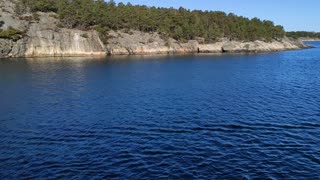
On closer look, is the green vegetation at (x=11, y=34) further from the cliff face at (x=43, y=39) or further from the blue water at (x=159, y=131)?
the blue water at (x=159, y=131)

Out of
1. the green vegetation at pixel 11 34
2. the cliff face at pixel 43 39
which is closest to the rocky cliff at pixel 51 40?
the cliff face at pixel 43 39

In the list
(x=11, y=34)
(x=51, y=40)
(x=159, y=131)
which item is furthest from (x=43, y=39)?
(x=159, y=131)

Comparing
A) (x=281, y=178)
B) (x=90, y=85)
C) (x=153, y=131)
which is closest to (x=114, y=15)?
(x=90, y=85)

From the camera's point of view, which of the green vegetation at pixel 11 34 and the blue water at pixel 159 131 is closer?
the blue water at pixel 159 131

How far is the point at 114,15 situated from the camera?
181 metres

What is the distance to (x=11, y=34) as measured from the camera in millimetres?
141875

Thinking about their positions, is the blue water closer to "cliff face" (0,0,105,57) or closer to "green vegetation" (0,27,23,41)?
"green vegetation" (0,27,23,41)

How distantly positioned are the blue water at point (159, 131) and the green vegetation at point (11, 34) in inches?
2911

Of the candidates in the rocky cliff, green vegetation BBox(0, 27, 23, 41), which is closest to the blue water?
green vegetation BBox(0, 27, 23, 41)

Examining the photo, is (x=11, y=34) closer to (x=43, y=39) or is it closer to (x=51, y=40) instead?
(x=43, y=39)

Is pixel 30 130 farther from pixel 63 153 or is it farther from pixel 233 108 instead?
pixel 233 108

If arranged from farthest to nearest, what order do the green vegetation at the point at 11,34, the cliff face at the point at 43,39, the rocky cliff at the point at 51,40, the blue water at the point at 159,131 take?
the rocky cliff at the point at 51,40 < the cliff face at the point at 43,39 < the green vegetation at the point at 11,34 < the blue water at the point at 159,131

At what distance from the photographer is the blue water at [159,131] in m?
29.3

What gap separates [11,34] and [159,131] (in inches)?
4710
